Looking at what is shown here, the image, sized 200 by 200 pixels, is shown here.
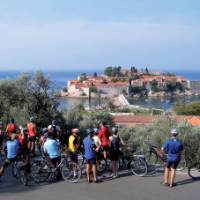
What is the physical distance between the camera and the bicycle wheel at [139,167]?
1385 centimetres

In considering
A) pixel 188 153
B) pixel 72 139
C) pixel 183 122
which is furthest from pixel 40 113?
pixel 72 139

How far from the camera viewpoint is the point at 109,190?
12320 mm

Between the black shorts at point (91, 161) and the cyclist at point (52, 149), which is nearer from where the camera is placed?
the cyclist at point (52, 149)

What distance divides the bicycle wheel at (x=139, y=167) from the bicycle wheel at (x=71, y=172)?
177cm

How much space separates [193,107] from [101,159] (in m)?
71.0

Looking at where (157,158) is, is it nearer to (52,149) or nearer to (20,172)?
(52,149)

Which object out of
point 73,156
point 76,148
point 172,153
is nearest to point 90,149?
point 76,148

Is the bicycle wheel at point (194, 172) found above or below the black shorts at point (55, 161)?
below

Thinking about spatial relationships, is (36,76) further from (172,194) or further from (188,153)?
(172,194)

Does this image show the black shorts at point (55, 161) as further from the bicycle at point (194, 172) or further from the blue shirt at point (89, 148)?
the bicycle at point (194, 172)

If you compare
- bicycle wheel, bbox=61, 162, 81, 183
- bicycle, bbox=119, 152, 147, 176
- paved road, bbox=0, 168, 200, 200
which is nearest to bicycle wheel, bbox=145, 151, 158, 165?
bicycle, bbox=119, 152, 147, 176

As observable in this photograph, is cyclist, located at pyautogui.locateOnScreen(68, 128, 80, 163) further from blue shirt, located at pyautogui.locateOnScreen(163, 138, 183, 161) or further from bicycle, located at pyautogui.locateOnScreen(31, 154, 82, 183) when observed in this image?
blue shirt, located at pyautogui.locateOnScreen(163, 138, 183, 161)

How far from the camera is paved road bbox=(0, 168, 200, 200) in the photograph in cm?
1166

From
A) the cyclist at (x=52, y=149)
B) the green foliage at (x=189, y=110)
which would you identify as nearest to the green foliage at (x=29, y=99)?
the cyclist at (x=52, y=149)
